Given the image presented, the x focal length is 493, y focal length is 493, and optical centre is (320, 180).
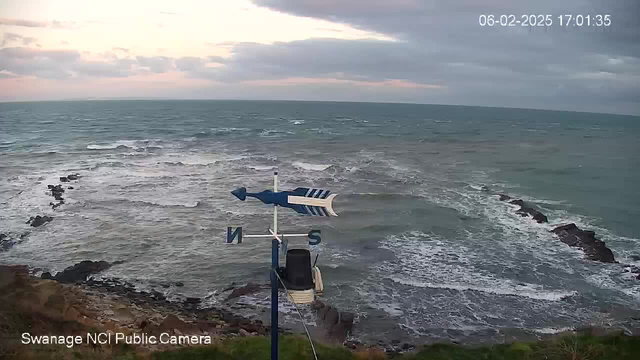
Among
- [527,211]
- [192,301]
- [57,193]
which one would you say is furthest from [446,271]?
[57,193]

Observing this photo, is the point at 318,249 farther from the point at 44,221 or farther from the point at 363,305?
the point at 44,221

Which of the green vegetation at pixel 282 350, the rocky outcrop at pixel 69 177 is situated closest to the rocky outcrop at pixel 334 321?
the green vegetation at pixel 282 350

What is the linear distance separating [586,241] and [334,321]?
9.54 meters

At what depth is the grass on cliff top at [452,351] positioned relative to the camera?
7215 mm

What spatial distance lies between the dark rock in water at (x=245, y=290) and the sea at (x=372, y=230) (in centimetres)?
33

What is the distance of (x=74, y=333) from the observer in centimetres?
799

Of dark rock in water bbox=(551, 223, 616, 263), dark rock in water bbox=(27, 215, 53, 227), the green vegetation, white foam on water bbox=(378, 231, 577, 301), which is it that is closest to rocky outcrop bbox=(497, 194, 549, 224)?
dark rock in water bbox=(551, 223, 616, 263)

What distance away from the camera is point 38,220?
15953mm

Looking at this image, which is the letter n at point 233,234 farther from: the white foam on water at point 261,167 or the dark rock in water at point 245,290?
the white foam on water at point 261,167

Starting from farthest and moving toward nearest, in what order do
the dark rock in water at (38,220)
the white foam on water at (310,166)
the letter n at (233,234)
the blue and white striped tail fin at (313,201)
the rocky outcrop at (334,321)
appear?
the white foam on water at (310,166)
the dark rock in water at (38,220)
the rocky outcrop at (334,321)
the letter n at (233,234)
the blue and white striped tail fin at (313,201)

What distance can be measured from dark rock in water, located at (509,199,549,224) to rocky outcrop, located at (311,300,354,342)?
1043cm

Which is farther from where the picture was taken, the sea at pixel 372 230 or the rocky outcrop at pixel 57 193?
the rocky outcrop at pixel 57 193

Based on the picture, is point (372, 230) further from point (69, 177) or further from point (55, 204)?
point (69, 177)

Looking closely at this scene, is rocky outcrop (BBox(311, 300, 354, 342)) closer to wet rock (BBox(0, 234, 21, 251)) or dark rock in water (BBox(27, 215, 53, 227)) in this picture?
wet rock (BBox(0, 234, 21, 251))
